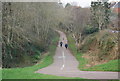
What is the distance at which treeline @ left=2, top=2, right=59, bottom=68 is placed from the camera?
19.5m

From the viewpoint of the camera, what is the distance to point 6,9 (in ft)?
64.7

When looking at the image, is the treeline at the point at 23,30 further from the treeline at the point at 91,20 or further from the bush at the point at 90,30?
the bush at the point at 90,30

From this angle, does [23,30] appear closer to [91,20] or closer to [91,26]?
[91,26]

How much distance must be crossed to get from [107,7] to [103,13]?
177 centimetres

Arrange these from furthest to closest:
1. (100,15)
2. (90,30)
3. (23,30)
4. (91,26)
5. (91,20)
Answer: (91,20), (100,15), (91,26), (90,30), (23,30)

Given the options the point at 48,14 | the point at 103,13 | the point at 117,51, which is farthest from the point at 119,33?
the point at 103,13

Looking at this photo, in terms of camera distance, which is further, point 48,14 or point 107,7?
point 107,7

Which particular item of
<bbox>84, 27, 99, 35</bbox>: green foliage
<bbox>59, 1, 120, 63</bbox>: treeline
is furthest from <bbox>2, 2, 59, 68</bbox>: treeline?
<bbox>84, 27, 99, 35</bbox>: green foliage

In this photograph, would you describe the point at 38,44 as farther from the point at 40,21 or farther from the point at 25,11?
the point at 25,11

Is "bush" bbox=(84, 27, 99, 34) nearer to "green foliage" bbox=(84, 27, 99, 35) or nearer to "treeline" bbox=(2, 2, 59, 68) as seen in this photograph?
"green foliage" bbox=(84, 27, 99, 35)

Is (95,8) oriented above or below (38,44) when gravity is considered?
above

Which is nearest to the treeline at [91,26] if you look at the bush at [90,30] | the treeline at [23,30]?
the bush at [90,30]

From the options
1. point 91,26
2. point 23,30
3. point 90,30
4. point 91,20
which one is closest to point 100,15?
point 91,20

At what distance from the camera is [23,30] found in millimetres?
22422
